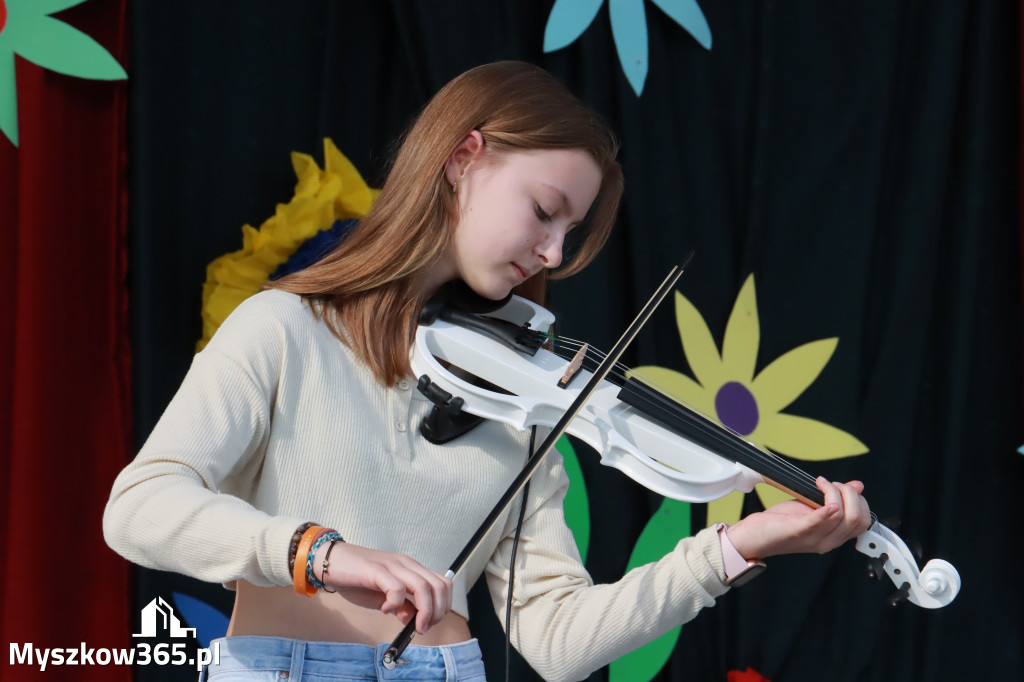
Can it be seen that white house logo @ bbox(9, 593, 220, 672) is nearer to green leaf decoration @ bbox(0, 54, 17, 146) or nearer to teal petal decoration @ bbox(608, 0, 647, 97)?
green leaf decoration @ bbox(0, 54, 17, 146)

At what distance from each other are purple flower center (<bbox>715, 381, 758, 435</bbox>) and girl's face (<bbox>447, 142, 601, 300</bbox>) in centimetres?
82

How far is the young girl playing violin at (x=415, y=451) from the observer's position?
1.00 m

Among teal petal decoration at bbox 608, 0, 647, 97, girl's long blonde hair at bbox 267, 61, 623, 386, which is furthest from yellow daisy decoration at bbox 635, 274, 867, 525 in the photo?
girl's long blonde hair at bbox 267, 61, 623, 386

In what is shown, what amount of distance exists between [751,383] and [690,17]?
0.69 m

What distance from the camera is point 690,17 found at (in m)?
1.87

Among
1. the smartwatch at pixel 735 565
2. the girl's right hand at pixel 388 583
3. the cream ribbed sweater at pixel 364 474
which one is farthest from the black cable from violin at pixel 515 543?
the girl's right hand at pixel 388 583

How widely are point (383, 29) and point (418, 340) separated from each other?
98cm

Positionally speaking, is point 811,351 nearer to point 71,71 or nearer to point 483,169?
point 483,169

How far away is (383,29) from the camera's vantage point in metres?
1.88

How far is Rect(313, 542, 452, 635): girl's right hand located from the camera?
78cm

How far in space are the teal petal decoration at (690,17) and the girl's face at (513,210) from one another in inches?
32.2

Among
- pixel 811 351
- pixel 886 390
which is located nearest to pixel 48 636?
pixel 811 351

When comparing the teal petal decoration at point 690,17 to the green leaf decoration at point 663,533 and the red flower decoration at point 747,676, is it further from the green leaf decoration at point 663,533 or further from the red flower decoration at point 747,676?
the red flower decoration at point 747,676

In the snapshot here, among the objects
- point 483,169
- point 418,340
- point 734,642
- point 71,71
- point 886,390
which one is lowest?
point 734,642
